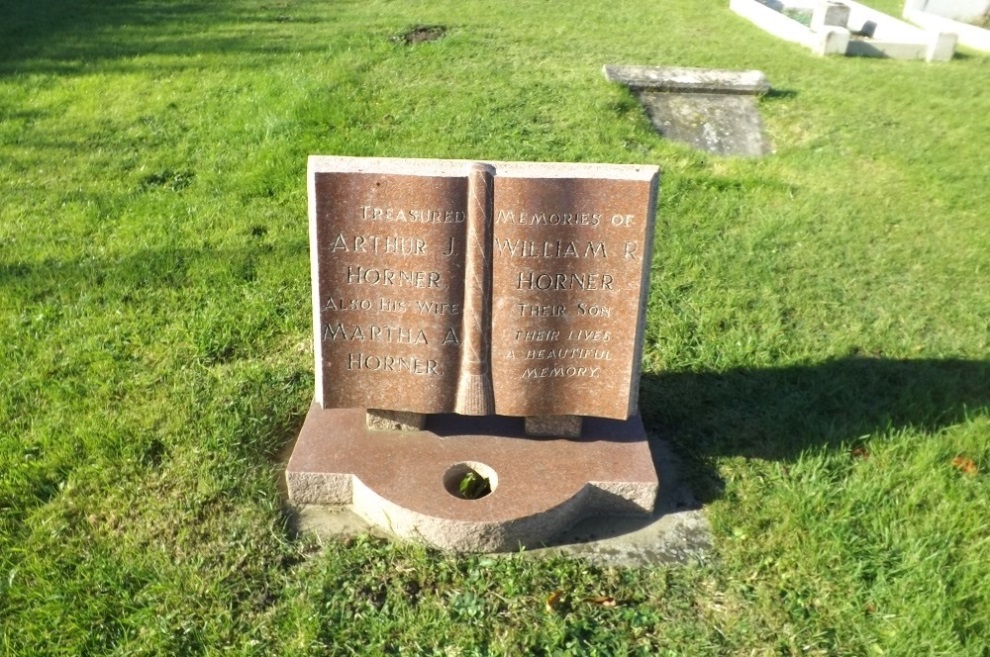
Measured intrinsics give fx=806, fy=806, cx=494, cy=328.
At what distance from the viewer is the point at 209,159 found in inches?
256

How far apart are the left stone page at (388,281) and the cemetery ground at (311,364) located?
2.03 feet

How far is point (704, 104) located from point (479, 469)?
577cm

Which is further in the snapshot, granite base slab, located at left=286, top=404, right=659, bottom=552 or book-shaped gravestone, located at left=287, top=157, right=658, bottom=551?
granite base slab, located at left=286, top=404, right=659, bottom=552

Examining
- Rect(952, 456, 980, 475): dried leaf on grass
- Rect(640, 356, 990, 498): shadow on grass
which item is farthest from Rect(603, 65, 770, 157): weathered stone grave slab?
Rect(952, 456, 980, 475): dried leaf on grass

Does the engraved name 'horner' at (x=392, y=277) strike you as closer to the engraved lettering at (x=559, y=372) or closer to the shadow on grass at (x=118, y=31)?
the engraved lettering at (x=559, y=372)

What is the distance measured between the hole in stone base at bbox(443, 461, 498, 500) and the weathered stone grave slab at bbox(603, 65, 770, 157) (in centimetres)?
479

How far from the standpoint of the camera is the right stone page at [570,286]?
287 cm

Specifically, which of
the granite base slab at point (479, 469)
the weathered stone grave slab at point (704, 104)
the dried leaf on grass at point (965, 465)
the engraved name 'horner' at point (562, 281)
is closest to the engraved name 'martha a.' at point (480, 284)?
the engraved name 'horner' at point (562, 281)

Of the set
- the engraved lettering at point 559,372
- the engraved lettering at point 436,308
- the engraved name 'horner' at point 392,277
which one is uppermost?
the engraved name 'horner' at point 392,277

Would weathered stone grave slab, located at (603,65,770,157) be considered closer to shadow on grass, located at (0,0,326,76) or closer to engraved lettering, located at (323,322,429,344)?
Answer: shadow on grass, located at (0,0,326,76)

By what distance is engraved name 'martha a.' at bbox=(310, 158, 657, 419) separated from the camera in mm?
2867

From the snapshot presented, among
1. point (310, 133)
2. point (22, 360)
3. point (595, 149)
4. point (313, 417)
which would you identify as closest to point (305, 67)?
point (310, 133)

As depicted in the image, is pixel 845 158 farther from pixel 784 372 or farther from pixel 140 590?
pixel 140 590

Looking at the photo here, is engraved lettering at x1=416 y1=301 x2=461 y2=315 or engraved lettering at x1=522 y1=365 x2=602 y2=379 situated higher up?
engraved lettering at x1=416 y1=301 x2=461 y2=315
